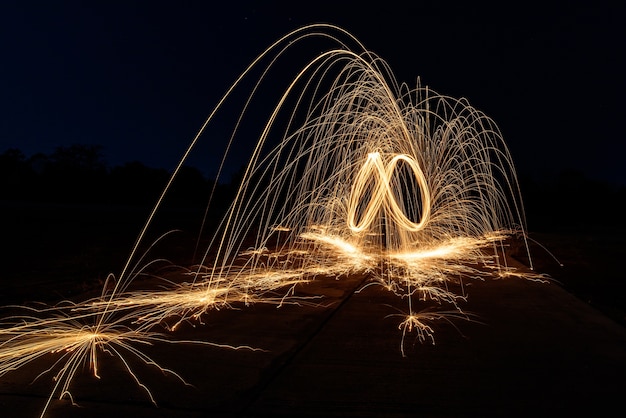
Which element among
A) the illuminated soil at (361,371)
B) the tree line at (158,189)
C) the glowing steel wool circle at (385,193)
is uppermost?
the tree line at (158,189)

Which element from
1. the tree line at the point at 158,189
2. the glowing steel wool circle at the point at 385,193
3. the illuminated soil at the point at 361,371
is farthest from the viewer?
the tree line at the point at 158,189

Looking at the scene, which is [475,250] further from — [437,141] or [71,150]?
[71,150]

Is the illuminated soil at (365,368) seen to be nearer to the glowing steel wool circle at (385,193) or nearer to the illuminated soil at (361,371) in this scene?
the illuminated soil at (361,371)

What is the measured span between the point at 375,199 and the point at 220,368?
5581mm

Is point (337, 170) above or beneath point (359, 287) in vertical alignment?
above

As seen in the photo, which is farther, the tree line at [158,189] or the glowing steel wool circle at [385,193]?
the tree line at [158,189]

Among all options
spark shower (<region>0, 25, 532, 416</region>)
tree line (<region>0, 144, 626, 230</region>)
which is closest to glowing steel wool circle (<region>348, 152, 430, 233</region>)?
spark shower (<region>0, 25, 532, 416</region>)

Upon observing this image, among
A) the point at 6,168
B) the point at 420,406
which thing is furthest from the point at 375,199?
the point at 6,168

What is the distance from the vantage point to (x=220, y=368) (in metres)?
4.27

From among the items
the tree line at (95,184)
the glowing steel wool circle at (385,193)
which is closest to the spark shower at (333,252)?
the glowing steel wool circle at (385,193)

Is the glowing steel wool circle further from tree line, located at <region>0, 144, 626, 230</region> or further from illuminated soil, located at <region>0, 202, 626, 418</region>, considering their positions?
tree line, located at <region>0, 144, 626, 230</region>

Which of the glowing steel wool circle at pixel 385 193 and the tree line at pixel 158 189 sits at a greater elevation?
the tree line at pixel 158 189

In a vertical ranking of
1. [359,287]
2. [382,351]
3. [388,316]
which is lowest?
[382,351]

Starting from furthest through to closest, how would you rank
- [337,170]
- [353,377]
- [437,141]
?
[437,141]
[337,170]
[353,377]
